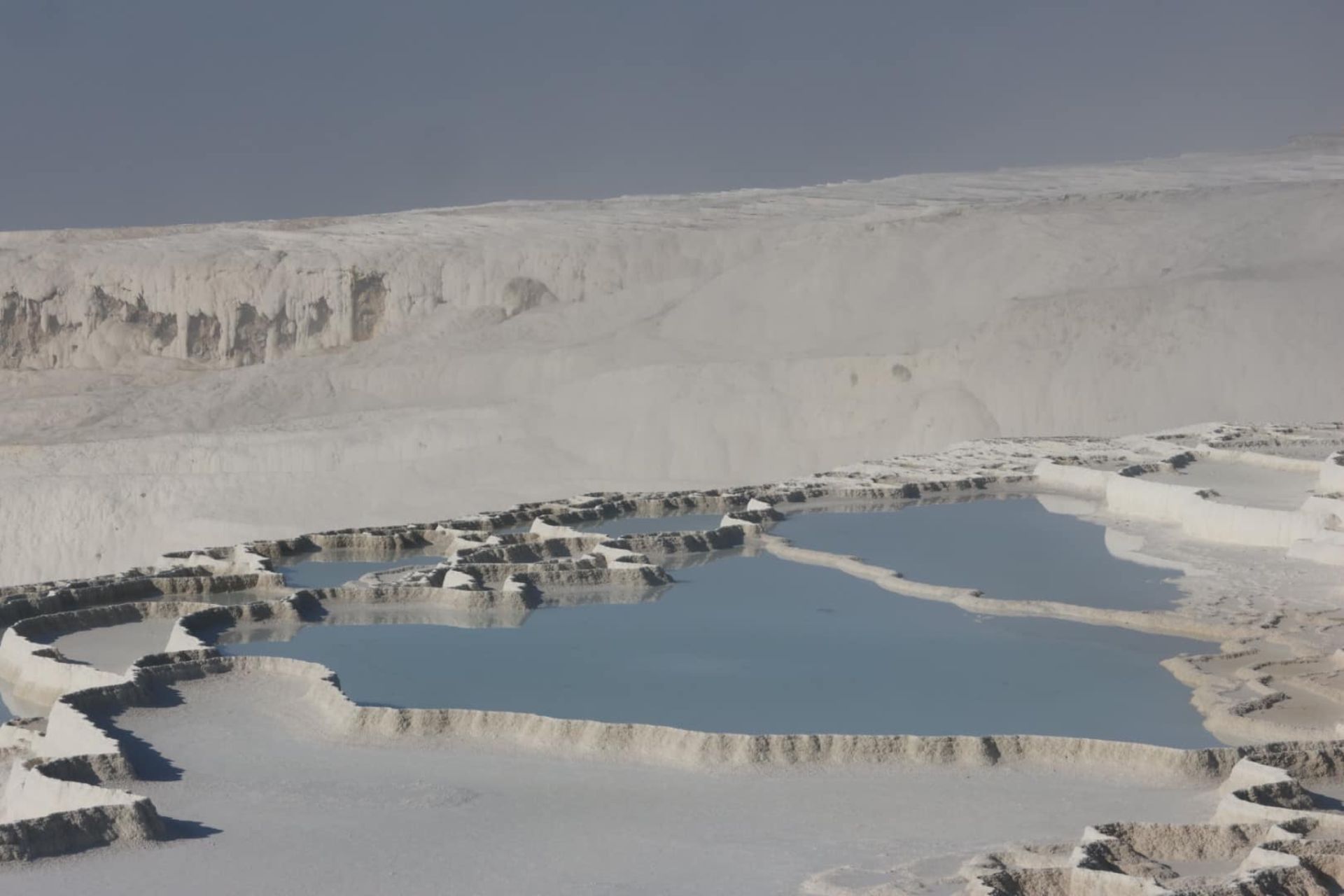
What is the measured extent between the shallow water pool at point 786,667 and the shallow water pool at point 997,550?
0.83 meters

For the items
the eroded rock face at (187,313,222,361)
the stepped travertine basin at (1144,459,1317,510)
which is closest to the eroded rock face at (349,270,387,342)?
the eroded rock face at (187,313,222,361)

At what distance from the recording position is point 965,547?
15234mm

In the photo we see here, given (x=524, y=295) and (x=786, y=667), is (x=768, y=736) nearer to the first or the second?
(x=786, y=667)

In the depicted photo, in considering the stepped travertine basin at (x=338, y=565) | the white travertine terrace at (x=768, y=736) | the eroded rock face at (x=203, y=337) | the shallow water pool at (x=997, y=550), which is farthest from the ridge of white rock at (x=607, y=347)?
the stepped travertine basin at (x=338, y=565)

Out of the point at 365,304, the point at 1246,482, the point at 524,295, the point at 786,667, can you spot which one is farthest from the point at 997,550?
the point at 365,304

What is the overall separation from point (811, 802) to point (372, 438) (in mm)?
24102

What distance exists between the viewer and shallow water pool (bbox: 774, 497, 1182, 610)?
13062mm

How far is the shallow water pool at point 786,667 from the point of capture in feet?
31.3

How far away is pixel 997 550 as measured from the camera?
15.1 m

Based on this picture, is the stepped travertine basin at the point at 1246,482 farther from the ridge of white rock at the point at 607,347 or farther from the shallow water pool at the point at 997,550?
the ridge of white rock at the point at 607,347

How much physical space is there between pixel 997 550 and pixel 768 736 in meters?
6.69

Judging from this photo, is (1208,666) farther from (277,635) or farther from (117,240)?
(117,240)

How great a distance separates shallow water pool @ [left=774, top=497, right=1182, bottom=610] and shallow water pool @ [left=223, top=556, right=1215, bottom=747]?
0.83 meters

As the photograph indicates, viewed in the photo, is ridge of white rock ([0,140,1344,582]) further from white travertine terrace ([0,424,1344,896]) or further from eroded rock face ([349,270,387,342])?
white travertine terrace ([0,424,1344,896])
